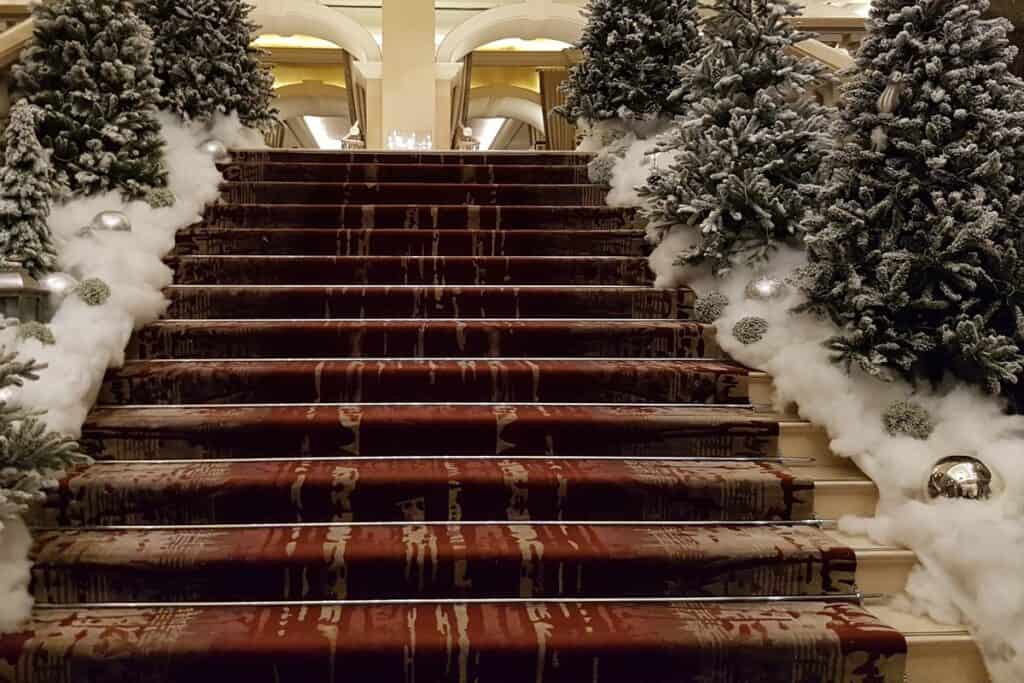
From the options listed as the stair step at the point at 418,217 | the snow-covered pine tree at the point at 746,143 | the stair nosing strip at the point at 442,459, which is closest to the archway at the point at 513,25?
the stair step at the point at 418,217

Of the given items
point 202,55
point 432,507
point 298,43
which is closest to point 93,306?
point 432,507

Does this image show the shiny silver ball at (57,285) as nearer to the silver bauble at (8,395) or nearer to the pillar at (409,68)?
the silver bauble at (8,395)

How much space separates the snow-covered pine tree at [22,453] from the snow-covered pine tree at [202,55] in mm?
2823

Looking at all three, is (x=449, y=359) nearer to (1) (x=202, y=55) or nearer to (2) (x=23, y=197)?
(2) (x=23, y=197)

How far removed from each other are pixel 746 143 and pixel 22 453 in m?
2.65

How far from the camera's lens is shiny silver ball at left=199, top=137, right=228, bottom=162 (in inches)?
163

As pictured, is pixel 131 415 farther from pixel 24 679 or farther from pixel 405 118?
pixel 405 118

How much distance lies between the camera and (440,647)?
1711 millimetres

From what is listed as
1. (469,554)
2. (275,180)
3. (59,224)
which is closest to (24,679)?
(469,554)

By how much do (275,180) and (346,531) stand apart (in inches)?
110

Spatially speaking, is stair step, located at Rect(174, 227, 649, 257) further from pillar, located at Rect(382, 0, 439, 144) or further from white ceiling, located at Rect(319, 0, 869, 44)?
white ceiling, located at Rect(319, 0, 869, 44)

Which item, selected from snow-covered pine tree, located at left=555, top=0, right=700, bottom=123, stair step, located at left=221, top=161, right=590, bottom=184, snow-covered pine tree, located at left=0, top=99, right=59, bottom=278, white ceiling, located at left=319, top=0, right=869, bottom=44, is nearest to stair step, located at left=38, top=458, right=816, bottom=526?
snow-covered pine tree, located at left=0, top=99, right=59, bottom=278

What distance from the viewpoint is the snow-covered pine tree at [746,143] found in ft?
9.63

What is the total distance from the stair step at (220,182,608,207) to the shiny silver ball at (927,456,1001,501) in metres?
2.42
